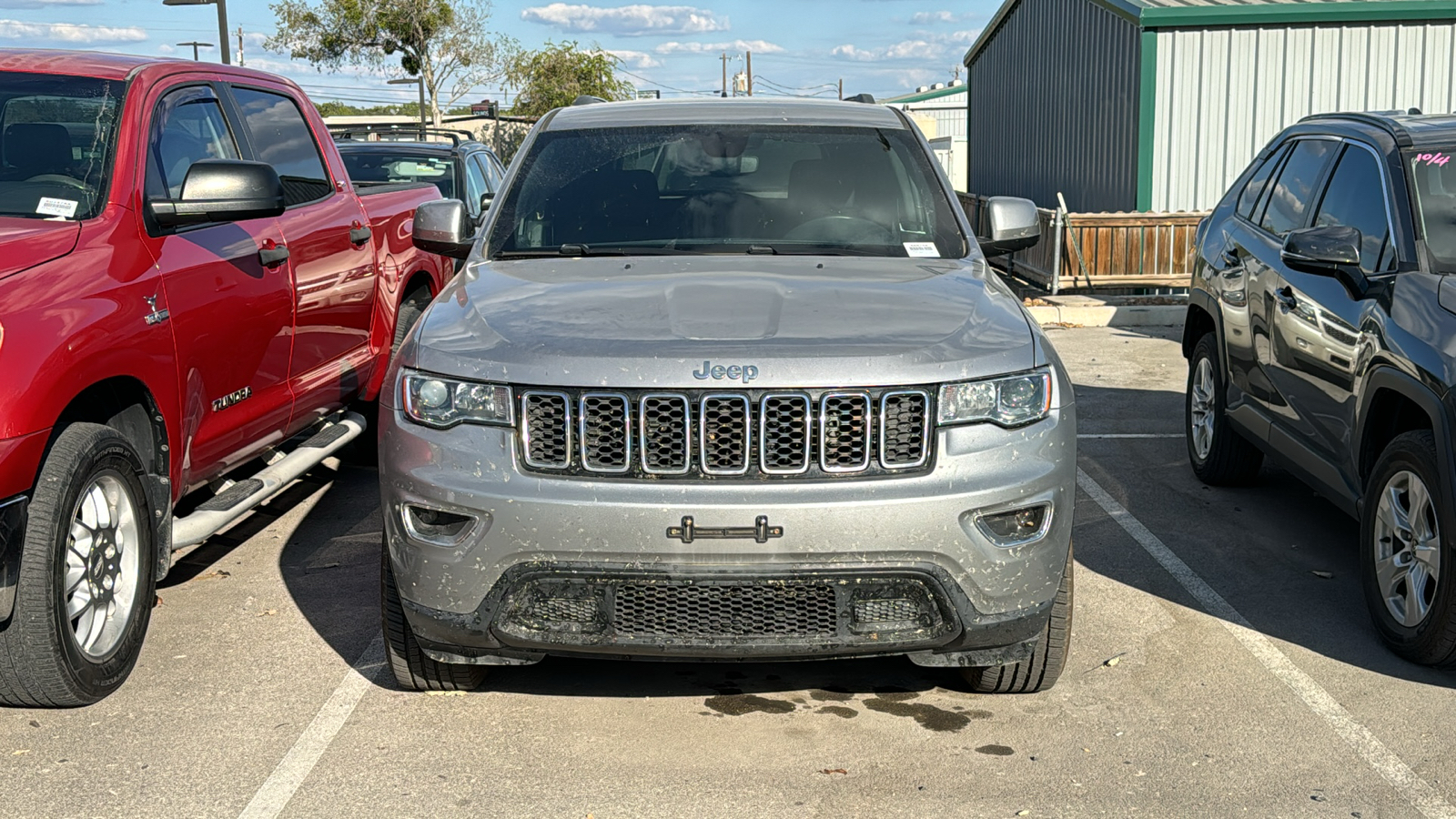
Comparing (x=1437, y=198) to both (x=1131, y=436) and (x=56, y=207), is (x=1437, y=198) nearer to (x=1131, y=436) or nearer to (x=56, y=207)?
(x=1131, y=436)

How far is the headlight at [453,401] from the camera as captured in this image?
403cm

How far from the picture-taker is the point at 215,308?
210 inches

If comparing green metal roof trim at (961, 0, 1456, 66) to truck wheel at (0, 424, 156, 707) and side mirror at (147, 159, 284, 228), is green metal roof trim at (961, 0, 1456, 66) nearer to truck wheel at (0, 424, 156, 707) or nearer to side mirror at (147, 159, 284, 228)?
side mirror at (147, 159, 284, 228)

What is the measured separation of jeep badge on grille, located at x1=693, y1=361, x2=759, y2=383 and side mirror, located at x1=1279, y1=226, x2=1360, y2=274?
8.74 ft

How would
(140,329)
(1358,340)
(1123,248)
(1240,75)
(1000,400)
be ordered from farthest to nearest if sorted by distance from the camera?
(1240,75)
(1123,248)
(1358,340)
(140,329)
(1000,400)

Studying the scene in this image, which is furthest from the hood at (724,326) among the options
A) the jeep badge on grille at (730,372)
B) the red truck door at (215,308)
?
the red truck door at (215,308)

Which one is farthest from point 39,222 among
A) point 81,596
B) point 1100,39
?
point 1100,39

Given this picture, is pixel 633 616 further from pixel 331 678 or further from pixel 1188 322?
pixel 1188 322

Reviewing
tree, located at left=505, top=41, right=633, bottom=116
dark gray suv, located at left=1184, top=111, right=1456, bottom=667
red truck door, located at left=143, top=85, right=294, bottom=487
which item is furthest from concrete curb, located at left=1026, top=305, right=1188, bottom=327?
tree, located at left=505, top=41, right=633, bottom=116

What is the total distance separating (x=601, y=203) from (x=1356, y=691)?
9.99 feet

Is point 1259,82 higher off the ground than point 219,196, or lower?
higher

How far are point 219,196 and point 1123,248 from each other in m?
12.7

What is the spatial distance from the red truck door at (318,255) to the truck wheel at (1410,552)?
420 centimetres

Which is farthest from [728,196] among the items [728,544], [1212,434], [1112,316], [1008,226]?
[1112,316]
